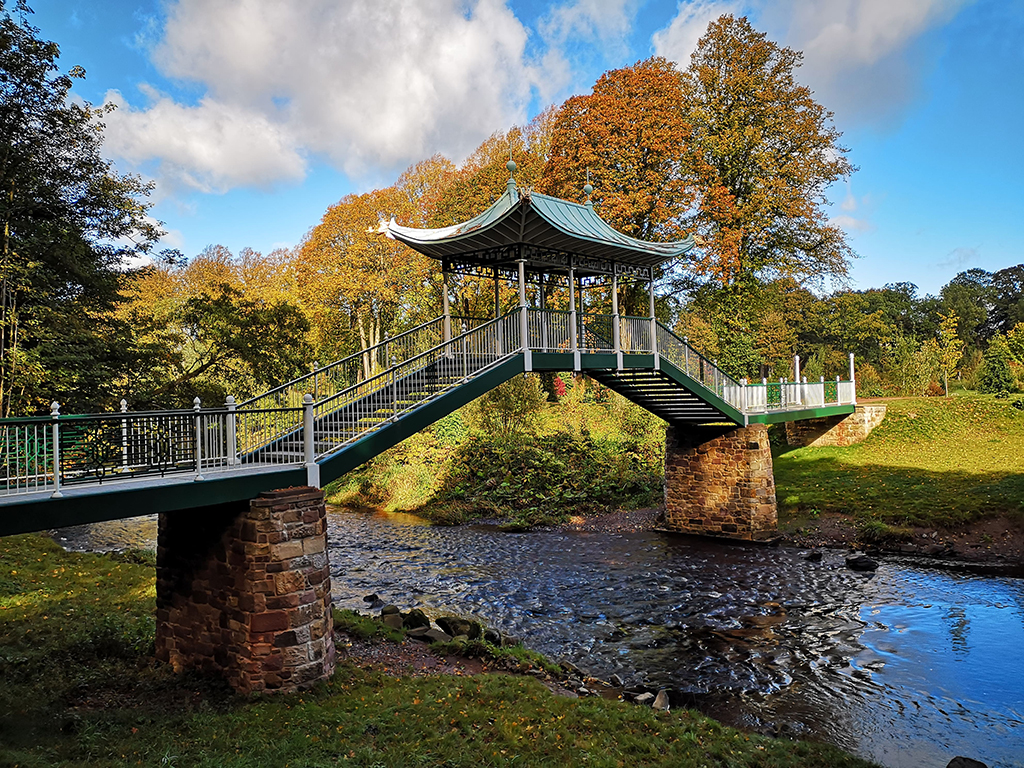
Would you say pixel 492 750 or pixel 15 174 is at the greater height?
pixel 15 174

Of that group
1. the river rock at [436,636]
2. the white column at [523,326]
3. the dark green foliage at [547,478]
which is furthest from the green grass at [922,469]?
the river rock at [436,636]

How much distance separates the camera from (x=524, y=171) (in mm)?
30828

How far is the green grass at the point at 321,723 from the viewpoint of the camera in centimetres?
672

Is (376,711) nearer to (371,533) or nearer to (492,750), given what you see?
(492,750)

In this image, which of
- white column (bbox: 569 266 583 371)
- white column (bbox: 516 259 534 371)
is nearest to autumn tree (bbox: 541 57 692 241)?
white column (bbox: 569 266 583 371)

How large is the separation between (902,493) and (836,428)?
6.29 metres

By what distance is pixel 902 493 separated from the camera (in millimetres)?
18688

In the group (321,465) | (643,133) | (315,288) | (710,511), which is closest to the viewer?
(321,465)

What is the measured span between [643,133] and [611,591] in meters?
17.7

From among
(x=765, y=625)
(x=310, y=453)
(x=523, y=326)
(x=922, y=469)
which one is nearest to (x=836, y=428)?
(x=922, y=469)

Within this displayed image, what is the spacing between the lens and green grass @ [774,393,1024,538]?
17469 mm

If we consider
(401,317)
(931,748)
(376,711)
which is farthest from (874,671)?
(401,317)

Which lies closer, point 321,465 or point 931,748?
point 931,748

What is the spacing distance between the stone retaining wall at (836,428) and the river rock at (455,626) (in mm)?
17985
